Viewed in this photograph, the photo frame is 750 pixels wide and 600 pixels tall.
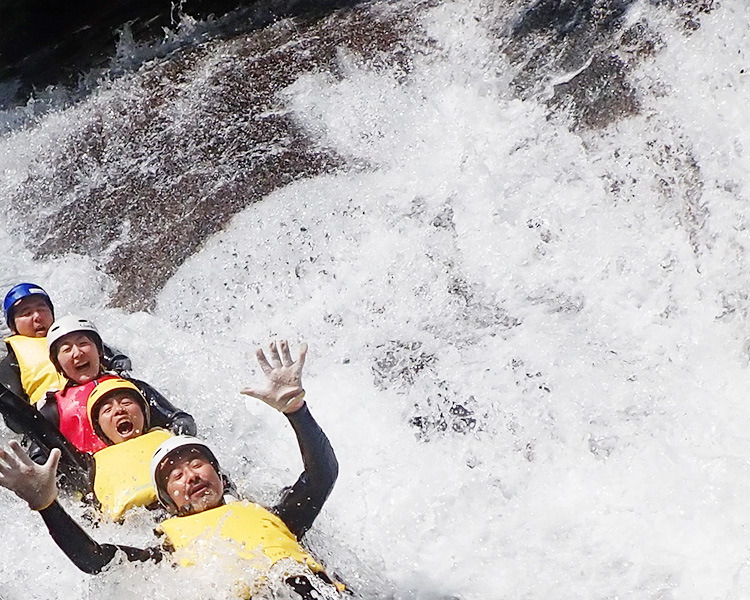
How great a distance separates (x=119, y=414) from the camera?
4.31 m

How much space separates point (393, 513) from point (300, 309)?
1.64 m

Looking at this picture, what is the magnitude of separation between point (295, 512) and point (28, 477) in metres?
0.96

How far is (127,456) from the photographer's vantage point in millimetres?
4055

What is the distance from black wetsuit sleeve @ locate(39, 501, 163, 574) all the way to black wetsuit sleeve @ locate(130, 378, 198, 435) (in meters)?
1.25

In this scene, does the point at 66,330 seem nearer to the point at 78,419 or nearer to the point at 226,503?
the point at 78,419

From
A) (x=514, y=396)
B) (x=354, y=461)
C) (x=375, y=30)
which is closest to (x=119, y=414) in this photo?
(x=354, y=461)

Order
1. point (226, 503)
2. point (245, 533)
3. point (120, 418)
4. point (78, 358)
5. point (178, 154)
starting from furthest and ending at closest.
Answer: point (178, 154), point (78, 358), point (120, 418), point (226, 503), point (245, 533)

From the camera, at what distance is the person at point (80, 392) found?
4.48 metres

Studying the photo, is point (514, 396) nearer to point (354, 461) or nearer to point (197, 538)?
point (354, 461)

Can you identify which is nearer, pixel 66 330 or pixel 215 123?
pixel 66 330

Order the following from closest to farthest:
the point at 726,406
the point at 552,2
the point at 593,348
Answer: the point at 726,406, the point at 593,348, the point at 552,2

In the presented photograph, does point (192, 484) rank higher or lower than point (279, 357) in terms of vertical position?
lower

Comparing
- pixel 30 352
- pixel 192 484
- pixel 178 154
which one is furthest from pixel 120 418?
pixel 178 154

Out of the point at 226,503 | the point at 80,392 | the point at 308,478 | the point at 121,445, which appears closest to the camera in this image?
the point at 308,478
